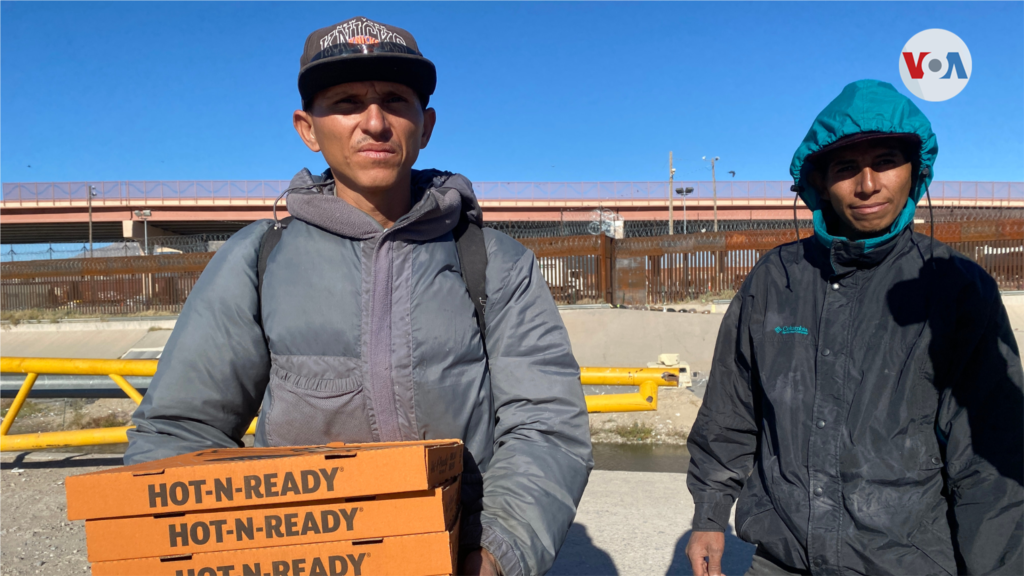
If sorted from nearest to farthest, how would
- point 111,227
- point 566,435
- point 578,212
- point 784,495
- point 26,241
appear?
point 566,435, point 784,495, point 578,212, point 111,227, point 26,241

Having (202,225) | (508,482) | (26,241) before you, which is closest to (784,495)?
(508,482)

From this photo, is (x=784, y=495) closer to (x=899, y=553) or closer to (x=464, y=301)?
(x=899, y=553)

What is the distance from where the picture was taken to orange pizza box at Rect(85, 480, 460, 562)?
49.0 inches

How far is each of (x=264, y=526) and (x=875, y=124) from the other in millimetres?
1998

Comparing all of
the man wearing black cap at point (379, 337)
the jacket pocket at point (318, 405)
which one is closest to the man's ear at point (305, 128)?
the man wearing black cap at point (379, 337)

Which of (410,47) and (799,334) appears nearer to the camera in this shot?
(410,47)

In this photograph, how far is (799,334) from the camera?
82.0 inches

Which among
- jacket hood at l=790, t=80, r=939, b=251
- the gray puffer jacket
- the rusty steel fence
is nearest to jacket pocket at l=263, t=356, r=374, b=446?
the gray puffer jacket

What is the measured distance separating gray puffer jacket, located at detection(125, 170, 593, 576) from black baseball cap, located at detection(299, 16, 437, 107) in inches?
12.7

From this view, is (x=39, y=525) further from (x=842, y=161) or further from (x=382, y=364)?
(x=842, y=161)

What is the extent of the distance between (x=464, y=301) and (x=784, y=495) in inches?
45.6

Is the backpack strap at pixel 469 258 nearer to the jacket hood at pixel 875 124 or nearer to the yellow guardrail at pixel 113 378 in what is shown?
the jacket hood at pixel 875 124

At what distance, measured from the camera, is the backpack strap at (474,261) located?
1.76m

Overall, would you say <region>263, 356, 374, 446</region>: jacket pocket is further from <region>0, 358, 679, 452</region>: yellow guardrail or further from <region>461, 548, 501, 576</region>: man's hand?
<region>0, 358, 679, 452</region>: yellow guardrail
